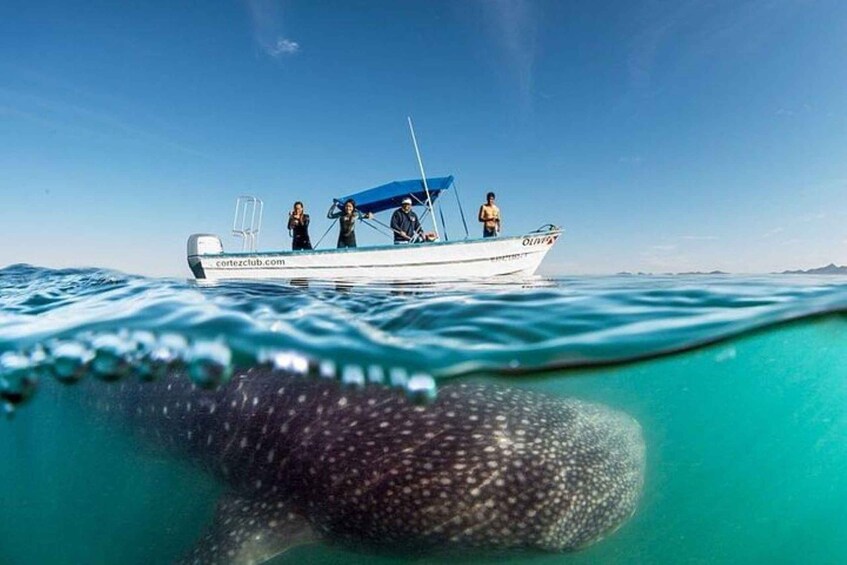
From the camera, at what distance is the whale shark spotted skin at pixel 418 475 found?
3.71m

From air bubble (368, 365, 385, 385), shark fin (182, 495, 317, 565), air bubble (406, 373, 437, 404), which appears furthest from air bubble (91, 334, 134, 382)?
air bubble (406, 373, 437, 404)

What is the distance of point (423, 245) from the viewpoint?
15.0 m

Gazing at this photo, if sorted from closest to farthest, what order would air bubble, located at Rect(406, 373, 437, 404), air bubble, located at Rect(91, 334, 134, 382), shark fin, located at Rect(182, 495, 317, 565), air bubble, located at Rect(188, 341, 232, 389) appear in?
1. shark fin, located at Rect(182, 495, 317, 565)
2. air bubble, located at Rect(406, 373, 437, 404)
3. air bubble, located at Rect(188, 341, 232, 389)
4. air bubble, located at Rect(91, 334, 134, 382)

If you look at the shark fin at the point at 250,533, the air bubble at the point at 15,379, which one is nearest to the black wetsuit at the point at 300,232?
the air bubble at the point at 15,379

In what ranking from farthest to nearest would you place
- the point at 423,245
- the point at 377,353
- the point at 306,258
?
the point at 306,258
the point at 423,245
the point at 377,353

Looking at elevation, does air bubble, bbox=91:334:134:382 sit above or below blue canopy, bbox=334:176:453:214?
below

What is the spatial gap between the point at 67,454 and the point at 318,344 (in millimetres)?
8184

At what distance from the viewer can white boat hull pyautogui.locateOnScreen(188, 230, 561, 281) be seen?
1520 cm

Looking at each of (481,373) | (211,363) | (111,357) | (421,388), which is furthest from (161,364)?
(481,373)

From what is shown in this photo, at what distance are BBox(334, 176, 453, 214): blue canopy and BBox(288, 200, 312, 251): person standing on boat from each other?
1362 millimetres

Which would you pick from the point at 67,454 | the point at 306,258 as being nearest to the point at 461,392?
the point at 67,454

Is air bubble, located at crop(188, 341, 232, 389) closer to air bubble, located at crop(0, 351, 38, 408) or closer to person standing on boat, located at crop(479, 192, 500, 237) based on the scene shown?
air bubble, located at crop(0, 351, 38, 408)

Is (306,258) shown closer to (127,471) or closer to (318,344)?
(127,471)

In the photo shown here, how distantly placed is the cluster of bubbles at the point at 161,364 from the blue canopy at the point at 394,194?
11.2m
